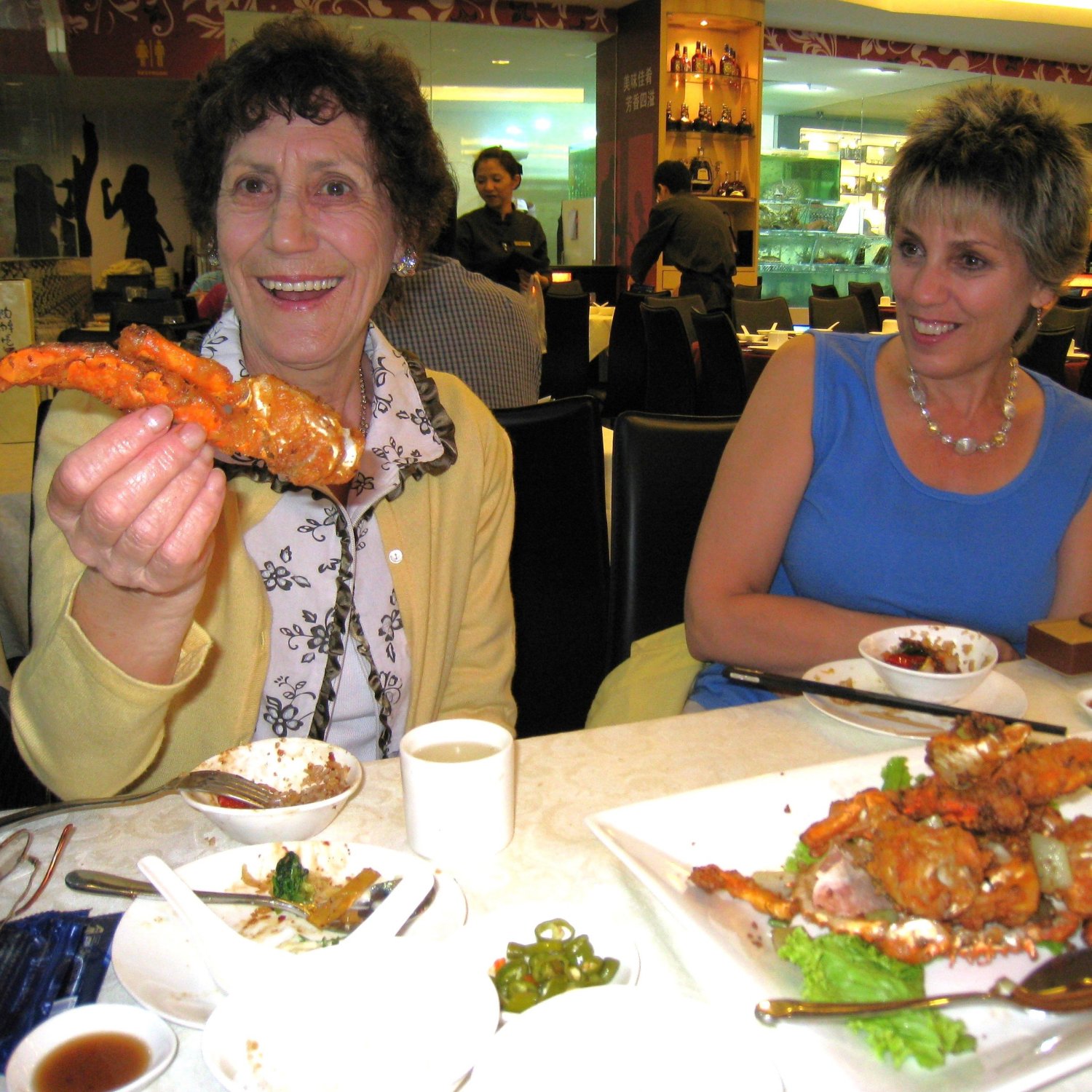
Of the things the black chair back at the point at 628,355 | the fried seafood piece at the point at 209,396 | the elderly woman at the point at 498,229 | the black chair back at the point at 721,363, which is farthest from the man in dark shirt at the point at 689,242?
the fried seafood piece at the point at 209,396

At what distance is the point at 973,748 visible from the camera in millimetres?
1044

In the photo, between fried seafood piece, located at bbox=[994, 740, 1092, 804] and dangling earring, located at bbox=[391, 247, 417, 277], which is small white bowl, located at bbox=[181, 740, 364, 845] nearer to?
fried seafood piece, located at bbox=[994, 740, 1092, 804]

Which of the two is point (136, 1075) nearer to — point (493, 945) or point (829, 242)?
point (493, 945)

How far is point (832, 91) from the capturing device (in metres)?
13.6

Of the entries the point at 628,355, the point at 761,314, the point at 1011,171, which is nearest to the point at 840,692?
the point at 1011,171

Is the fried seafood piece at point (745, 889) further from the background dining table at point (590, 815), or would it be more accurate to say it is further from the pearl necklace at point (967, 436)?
the pearl necklace at point (967, 436)

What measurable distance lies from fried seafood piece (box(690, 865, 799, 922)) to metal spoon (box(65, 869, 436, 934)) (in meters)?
0.26

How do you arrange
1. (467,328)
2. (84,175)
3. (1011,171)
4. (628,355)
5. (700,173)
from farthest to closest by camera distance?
(84,175) < (700,173) < (628,355) < (467,328) < (1011,171)

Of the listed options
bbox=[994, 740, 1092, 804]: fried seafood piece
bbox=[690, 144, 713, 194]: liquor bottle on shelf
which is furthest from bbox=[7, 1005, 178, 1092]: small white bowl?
bbox=[690, 144, 713, 194]: liquor bottle on shelf

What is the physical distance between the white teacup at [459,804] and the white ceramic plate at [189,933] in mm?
52

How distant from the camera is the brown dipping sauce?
2.25 feet

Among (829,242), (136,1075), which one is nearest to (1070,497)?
(136,1075)

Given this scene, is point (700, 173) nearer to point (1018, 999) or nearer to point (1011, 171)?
point (1011, 171)

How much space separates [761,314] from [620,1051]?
324 inches
